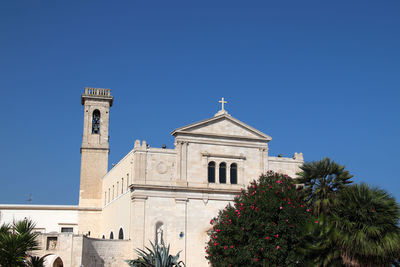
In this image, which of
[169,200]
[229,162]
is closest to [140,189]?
[169,200]

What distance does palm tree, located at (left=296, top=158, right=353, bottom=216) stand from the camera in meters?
25.1

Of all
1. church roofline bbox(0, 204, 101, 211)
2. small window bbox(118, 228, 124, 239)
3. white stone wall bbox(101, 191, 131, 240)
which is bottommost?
small window bbox(118, 228, 124, 239)

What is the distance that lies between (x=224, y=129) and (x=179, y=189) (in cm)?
590

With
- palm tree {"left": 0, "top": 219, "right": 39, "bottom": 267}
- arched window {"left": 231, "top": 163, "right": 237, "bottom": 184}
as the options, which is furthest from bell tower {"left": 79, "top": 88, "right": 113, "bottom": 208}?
palm tree {"left": 0, "top": 219, "right": 39, "bottom": 267}

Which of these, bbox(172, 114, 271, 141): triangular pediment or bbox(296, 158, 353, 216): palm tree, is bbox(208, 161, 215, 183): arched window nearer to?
bbox(172, 114, 271, 141): triangular pediment

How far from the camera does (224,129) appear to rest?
131 feet

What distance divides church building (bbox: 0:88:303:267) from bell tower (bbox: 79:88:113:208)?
288 inches

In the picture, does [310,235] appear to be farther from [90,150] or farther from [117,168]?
[90,150]

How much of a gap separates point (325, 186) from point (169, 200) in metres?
14.9

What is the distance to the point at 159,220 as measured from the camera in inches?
1464

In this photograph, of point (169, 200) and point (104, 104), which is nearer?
point (169, 200)

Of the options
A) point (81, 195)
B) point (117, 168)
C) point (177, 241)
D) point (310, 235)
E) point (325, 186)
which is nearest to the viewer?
point (310, 235)

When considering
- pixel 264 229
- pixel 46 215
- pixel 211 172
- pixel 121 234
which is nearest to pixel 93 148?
pixel 46 215

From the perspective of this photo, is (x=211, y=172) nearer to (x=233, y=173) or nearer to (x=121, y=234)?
(x=233, y=173)
